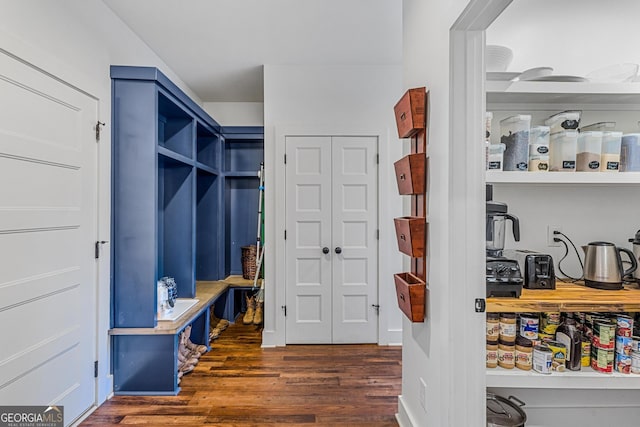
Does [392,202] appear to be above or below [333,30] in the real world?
below

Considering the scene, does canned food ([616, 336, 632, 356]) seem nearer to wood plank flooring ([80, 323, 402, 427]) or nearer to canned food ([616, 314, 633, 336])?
canned food ([616, 314, 633, 336])

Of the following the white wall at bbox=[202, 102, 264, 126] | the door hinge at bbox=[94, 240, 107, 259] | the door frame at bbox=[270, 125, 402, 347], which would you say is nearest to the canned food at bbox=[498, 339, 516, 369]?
the door frame at bbox=[270, 125, 402, 347]

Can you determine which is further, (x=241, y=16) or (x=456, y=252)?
(x=241, y=16)

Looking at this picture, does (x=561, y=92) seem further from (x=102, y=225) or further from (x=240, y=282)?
(x=240, y=282)

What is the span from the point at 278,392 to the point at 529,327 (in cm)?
171

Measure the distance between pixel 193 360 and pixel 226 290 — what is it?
1.21m

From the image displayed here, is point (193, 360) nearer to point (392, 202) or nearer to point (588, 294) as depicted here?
point (392, 202)

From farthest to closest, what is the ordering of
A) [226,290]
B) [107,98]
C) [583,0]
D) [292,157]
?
1. [226,290]
2. [292,157]
3. [107,98]
4. [583,0]

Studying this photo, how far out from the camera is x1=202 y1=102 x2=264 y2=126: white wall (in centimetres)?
470

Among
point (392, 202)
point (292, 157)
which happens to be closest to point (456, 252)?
point (392, 202)

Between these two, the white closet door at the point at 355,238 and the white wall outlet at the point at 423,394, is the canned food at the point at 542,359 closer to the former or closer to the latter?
the white wall outlet at the point at 423,394

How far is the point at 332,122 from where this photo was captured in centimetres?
Result: 354

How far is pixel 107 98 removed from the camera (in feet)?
8.26

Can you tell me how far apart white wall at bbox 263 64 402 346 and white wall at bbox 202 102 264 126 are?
1220 millimetres
